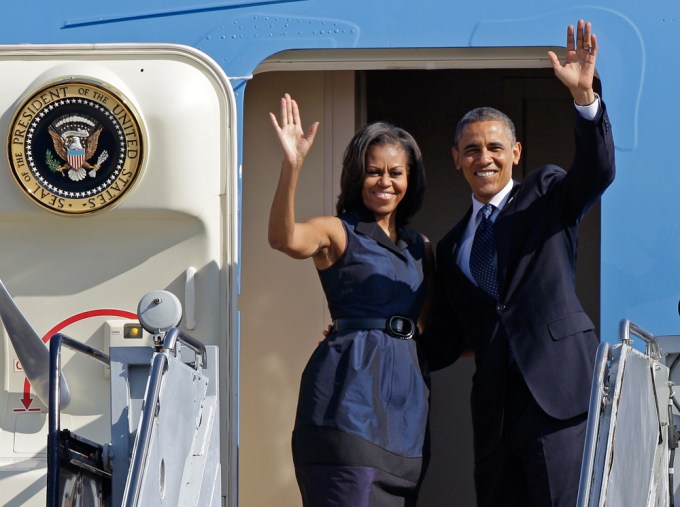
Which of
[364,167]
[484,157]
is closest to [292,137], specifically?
[364,167]

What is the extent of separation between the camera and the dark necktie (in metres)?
3.64

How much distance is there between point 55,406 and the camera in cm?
309

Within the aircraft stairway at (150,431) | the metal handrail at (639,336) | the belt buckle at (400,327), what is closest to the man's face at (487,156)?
the belt buckle at (400,327)

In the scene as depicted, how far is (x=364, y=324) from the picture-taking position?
3695mm

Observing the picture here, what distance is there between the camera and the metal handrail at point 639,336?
10.3 ft

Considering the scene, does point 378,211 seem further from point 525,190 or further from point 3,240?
point 3,240

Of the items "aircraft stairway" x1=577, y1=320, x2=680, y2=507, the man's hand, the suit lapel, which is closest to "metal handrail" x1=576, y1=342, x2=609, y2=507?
"aircraft stairway" x1=577, y1=320, x2=680, y2=507

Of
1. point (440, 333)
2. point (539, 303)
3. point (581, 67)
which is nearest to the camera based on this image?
point (581, 67)

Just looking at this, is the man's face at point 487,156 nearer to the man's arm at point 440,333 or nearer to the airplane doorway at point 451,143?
the man's arm at point 440,333

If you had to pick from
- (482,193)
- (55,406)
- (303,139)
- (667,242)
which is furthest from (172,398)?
(667,242)

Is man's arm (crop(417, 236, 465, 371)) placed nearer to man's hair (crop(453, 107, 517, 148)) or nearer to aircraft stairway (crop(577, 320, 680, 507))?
man's hair (crop(453, 107, 517, 148))

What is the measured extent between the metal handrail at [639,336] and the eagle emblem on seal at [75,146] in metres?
1.75

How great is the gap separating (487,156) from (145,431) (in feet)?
4.48

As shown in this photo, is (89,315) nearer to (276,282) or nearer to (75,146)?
(75,146)
